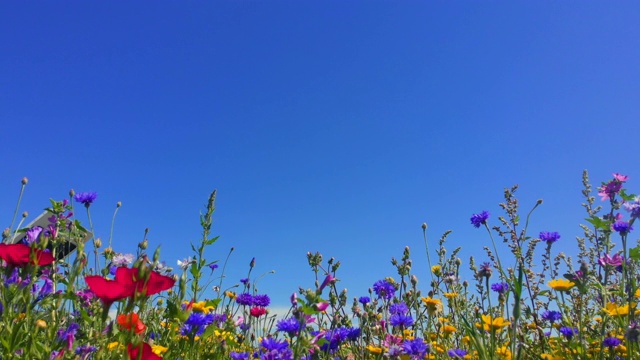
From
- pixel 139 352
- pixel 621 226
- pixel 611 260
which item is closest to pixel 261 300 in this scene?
pixel 611 260

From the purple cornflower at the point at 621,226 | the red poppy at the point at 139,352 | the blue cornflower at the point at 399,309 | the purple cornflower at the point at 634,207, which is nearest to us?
the red poppy at the point at 139,352

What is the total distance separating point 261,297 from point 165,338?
1.04 metres

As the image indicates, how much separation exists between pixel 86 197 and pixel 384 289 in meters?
2.42

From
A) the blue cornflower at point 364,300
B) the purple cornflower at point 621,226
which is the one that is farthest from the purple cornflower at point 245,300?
the purple cornflower at point 621,226

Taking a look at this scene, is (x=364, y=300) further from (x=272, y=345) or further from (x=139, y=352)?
(x=139, y=352)

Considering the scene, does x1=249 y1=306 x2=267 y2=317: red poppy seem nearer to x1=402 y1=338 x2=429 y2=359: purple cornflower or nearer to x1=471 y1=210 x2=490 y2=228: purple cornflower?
x1=402 y1=338 x2=429 y2=359: purple cornflower

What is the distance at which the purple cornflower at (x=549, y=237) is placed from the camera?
351 cm

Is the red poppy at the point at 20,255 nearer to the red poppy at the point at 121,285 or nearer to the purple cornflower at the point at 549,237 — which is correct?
the red poppy at the point at 121,285

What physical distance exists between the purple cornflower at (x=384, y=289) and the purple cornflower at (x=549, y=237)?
4.09 feet

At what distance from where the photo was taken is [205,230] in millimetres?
2389

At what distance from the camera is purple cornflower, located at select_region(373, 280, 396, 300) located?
135 inches

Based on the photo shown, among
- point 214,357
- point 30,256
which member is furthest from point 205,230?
point 30,256

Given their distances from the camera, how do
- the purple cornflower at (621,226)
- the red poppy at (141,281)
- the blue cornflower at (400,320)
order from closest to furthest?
1. the red poppy at (141,281)
2. the purple cornflower at (621,226)
3. the blue cornflower at (400,320)

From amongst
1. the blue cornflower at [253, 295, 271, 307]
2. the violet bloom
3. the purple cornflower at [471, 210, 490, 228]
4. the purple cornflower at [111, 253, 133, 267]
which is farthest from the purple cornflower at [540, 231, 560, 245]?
the purple cornflower at [111, 253, 133, 267]
